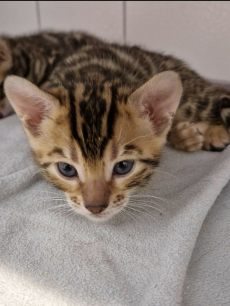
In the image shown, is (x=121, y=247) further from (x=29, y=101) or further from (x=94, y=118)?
(x=29, y=101)

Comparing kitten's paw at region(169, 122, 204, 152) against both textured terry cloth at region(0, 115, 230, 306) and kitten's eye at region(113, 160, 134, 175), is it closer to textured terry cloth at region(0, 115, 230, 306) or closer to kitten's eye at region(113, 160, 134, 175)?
textured terry cloth at region(0, 115, 230, 306)

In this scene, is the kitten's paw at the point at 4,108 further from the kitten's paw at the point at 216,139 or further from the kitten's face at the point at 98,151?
the kitten's paw at the point at 216,139

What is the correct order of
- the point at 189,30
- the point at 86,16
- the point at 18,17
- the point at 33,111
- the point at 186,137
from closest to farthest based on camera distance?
the point at 33,111
the point at 186,137
the point at 189,30
the point at 86,16
the point at 18,17

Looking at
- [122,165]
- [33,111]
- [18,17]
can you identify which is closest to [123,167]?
[122,165]

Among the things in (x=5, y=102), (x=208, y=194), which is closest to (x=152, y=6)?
(x=5, y=102)

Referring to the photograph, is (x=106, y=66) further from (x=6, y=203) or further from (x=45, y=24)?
(x=45, y=24)
